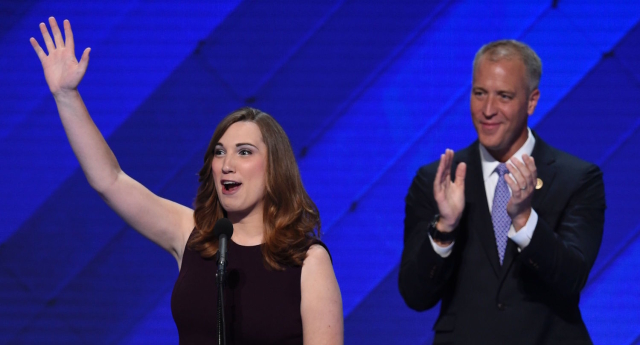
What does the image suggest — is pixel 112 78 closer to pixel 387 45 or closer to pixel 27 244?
pixel 27 244

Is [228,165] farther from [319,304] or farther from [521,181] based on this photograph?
[521,181]

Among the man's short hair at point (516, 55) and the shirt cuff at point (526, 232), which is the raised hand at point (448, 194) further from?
the man's short hair at point (516, 55)

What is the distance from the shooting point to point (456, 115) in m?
3.93

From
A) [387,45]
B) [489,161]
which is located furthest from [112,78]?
[489,161]

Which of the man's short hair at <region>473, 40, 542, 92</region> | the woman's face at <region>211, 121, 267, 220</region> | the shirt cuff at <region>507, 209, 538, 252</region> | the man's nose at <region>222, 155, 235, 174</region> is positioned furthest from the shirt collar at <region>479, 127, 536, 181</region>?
the man's nose at <region>222, 155, 235, 174</region>

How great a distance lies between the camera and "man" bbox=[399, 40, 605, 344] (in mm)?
2574

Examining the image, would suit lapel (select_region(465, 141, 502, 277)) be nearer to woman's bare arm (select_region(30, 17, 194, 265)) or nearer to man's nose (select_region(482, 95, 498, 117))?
man's nose (select_region(482, 95, 498, 117))

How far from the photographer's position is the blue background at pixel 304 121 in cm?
390

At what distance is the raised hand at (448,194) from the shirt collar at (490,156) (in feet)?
0.83

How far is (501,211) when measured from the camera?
9.09 feet

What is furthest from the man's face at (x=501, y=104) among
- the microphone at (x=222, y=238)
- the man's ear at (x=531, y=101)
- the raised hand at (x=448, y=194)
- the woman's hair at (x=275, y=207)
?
the microphone at (x=222, y=238)

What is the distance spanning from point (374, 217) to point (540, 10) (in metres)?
1.29

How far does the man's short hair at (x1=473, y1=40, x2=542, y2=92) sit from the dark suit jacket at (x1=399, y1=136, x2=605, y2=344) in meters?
0.24

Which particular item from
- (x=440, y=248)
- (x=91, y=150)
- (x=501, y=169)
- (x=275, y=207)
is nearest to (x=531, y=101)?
(x=501, y=169)
